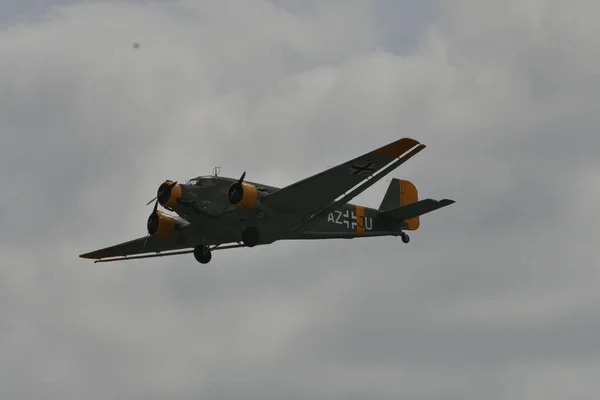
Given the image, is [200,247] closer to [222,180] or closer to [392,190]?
[222,180]

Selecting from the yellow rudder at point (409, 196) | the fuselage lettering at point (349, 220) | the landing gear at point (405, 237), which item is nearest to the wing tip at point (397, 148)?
the fuselage lettering at point (349, 220)

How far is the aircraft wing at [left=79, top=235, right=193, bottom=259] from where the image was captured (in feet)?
181

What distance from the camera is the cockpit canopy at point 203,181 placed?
167ft

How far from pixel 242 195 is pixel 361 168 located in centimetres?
476

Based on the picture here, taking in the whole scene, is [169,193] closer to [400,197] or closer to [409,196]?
[400,197]

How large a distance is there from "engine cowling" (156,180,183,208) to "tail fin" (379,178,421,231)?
→ 11457mm

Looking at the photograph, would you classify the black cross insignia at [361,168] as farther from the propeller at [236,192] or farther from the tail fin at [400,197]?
the tail fin at [400,197]

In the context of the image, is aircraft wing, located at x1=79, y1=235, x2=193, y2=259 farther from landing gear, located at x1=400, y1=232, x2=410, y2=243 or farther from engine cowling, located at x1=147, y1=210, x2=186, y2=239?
landing gear, located at x1=400, y1=232, x2=410, y2=243

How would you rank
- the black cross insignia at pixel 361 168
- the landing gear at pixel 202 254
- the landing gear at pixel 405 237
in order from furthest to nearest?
the landing gear at pixel 405 237, the landing gear at pixel 202 254, the black cross insignia at pixel 361 168

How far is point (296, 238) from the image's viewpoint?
174 feet

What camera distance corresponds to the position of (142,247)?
188 feet

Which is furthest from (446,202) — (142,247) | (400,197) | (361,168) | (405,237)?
(142,247)

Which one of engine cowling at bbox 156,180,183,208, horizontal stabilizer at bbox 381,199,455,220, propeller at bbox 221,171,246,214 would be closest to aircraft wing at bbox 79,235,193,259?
engine cowling at bbox 156,180,183,208

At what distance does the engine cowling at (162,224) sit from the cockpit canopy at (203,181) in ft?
11.2
